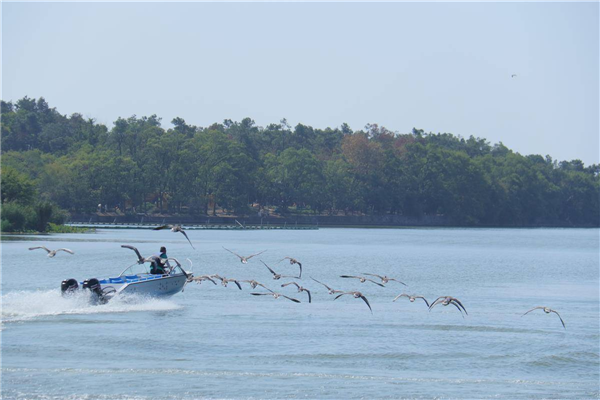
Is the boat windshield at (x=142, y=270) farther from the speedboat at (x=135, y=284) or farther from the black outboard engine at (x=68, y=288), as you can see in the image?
the black outboard engine at (x=68, y=288)

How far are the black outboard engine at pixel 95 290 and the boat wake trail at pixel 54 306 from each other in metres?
→ 0.21

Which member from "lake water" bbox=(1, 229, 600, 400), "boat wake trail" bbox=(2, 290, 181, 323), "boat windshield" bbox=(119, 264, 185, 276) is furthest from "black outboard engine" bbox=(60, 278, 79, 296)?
"boat windshield" bbox=(119, 264, 185, 276)

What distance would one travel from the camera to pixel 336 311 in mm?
36000

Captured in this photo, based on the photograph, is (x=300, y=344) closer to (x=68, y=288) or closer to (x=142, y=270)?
(x=68, y=288)

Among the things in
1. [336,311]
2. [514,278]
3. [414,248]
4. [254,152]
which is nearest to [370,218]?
[254,152]

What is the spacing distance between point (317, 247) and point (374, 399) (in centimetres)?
6730

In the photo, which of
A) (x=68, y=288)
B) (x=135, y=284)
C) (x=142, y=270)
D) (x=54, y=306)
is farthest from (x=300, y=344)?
(x=142, y=270)

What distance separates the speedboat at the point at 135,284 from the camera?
111ft

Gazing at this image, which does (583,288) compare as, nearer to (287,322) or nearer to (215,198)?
(287,322)

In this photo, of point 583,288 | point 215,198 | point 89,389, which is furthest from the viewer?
point 215,198

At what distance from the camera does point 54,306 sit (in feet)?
109

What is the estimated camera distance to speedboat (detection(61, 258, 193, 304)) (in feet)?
111

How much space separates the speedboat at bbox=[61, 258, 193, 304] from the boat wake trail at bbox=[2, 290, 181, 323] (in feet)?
0.89

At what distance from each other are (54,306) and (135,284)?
365 centimetres
